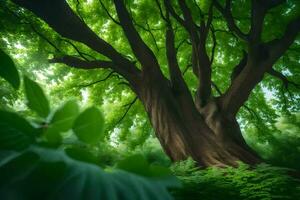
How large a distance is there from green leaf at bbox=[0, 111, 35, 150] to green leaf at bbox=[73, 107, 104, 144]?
0.07m

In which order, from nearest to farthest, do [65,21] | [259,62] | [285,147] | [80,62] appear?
[65,21]
[259,62]
[80,62]
[285,147]

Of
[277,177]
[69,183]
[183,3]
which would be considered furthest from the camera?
[183,3]

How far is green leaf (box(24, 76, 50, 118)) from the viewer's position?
0.50 metres

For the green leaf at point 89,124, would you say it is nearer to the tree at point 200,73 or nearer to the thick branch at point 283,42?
the tree at point 200,73

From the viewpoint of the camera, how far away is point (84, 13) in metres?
8.10

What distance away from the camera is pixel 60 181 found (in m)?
0.42

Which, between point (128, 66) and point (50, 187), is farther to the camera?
point (128, 66)

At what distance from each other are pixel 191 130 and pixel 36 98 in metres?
5.00

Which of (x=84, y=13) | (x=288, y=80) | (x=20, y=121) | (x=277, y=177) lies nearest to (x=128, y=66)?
(x=84, y=13)

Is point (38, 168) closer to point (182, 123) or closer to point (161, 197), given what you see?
point (161, 197)

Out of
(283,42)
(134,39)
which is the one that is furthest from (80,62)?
(283,42)

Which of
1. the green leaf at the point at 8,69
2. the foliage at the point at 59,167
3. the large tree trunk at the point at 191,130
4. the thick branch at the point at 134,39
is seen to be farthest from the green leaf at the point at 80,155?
the thick branch at the point at 134,39

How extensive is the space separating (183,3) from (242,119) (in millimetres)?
5836

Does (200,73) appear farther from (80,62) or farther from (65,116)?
(65,116)
